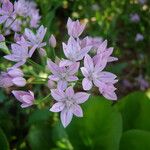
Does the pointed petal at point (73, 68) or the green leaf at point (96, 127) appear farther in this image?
the green leaf at point (96, 127)

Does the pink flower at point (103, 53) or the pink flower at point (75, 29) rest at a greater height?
the pink flower at point (75, 29)

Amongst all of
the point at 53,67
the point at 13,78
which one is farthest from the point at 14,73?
the point at 53,67

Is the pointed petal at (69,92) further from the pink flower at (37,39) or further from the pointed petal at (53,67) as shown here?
the pink flower at (37,39)

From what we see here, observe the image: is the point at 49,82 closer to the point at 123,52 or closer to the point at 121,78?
the point at 121,78

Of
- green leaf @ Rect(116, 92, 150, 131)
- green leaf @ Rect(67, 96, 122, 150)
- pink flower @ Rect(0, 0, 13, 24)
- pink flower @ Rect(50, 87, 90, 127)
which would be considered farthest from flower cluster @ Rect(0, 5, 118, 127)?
green leaf @ Rect(116, 92, 150, 131)

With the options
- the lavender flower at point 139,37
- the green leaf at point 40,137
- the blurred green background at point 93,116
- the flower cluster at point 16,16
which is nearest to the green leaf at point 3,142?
the blurred green background at point 93,116

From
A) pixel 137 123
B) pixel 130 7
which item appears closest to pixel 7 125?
pixel 137 123
